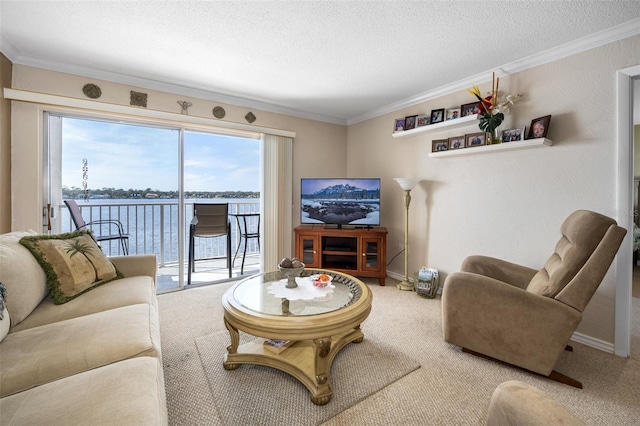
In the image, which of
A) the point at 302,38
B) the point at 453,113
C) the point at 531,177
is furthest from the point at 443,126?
the point at 302,38

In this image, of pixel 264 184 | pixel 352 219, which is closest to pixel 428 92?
pixel 352 219

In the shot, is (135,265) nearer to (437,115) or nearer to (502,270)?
(502,270)

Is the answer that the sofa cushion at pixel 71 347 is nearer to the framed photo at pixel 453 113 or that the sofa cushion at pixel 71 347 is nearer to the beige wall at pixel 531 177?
the beige wall at pixel 531 177

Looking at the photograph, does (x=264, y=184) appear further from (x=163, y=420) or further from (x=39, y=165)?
(x=163, y=420)

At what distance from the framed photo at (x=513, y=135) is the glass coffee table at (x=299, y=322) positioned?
1907 mm

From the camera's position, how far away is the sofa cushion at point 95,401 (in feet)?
2.65

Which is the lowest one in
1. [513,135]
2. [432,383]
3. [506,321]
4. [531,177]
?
[432,383]

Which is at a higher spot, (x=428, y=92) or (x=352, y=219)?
(x=428, y=92)

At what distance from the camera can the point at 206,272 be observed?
423 cm

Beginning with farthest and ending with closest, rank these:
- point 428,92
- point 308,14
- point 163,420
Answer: point 428,92
point 308,14
point 163,420

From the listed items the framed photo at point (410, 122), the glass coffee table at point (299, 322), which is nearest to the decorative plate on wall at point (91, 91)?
the glass coffee table at point (299, 322)

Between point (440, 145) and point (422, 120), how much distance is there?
16.6 inches

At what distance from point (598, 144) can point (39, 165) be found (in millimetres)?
4652

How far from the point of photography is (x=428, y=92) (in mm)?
3227
